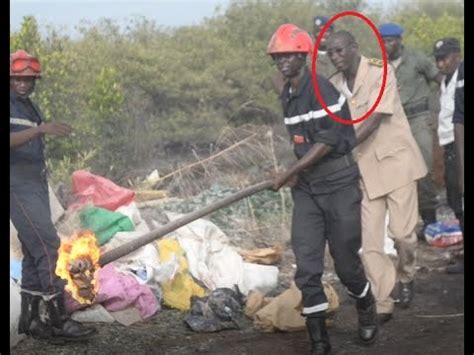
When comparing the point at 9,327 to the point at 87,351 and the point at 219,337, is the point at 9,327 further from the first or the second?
the point at 219,337

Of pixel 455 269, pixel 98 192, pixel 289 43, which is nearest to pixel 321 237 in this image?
pixel 289 43

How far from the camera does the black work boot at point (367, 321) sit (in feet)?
19.9

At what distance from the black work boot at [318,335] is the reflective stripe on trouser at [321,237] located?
0.06 m

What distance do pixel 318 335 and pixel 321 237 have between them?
57 cm

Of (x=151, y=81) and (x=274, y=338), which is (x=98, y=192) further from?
(x=151, y=81)

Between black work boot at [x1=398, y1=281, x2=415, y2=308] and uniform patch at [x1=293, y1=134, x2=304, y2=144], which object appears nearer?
uniform patch at [x1=293, y1=134, x2=304, y2=144]

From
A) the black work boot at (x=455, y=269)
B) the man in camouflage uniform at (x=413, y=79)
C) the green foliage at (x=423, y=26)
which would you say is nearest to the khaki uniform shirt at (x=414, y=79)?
the man in camouflage uniform at (x=413, y=79)

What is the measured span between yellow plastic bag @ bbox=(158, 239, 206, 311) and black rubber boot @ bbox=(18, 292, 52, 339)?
945 mm

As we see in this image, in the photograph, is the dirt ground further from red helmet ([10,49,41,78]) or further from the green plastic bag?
red helmet ([10,49,41,78])

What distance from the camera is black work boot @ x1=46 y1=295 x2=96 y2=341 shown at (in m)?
Answer: 6.07

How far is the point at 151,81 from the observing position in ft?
30.9

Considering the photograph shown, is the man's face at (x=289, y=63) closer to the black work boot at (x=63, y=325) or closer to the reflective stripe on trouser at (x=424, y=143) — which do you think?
the black work boot at (x=63, y=325)

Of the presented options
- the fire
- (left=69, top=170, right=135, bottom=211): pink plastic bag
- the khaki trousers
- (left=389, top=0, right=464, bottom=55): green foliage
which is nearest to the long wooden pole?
the fire

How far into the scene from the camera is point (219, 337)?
621cm
